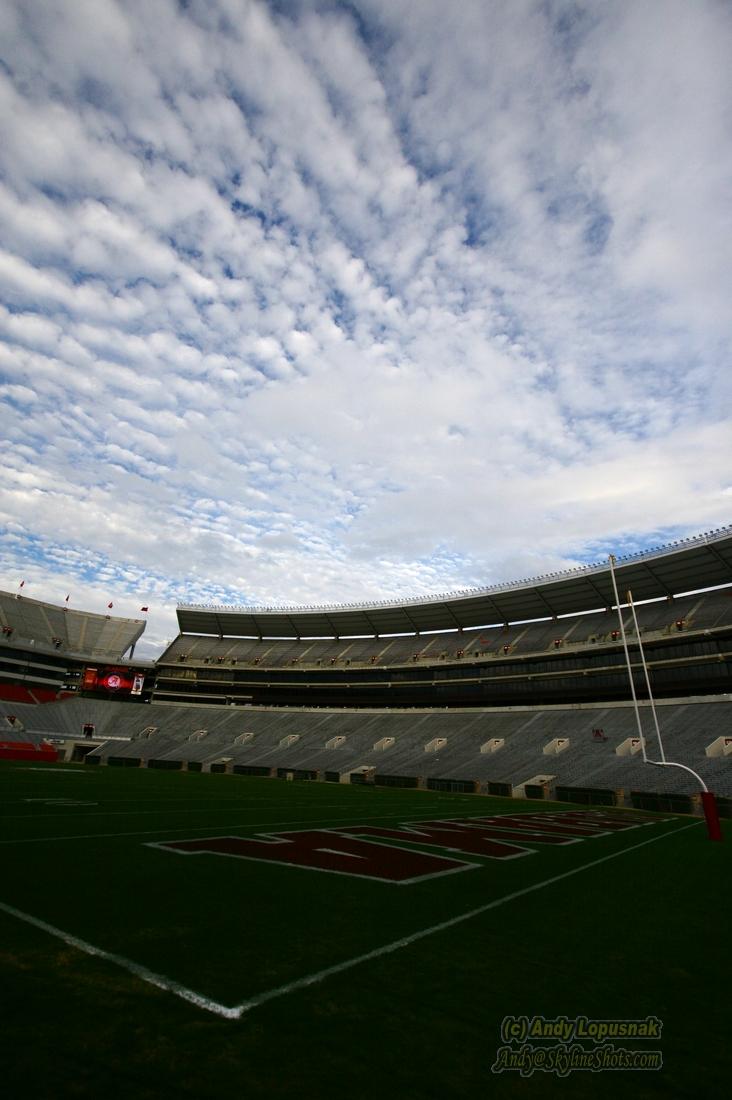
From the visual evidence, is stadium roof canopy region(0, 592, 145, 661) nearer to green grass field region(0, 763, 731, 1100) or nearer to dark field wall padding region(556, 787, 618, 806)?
dark field wall padding region(556, 787, 618, 806)

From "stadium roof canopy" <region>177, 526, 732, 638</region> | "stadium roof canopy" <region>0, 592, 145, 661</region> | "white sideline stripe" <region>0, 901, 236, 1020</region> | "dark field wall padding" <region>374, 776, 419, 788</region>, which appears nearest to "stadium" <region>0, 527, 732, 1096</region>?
"white sideline stripe" <region>0, 901, 236, 1020</region>

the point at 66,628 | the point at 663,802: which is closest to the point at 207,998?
the point at 663,802

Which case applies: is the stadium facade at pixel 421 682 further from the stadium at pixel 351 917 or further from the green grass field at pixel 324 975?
the green grass field at pixel 324 975

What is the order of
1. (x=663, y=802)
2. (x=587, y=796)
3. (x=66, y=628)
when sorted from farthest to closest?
(x=66, y=628), (x=587, y=796), (x=663, y=802)

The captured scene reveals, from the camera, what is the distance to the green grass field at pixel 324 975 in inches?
93.7

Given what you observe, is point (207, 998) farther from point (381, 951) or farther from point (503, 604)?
point (503, 604)

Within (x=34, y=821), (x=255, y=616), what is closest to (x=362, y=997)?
(x=34, y=821)

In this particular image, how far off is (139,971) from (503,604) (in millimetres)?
51434

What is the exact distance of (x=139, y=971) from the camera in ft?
10.6

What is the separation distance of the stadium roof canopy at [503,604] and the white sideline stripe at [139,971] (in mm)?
43768

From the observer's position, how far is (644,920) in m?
5.47

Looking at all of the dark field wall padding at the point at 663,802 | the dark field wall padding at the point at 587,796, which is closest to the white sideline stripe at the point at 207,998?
the dark field wall padding at the point at 663,802

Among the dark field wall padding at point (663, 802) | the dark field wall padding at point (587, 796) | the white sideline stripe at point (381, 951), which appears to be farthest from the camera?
the dark field wall padding at point (587, 796)

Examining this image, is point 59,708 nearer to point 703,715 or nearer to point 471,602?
point 471,602
